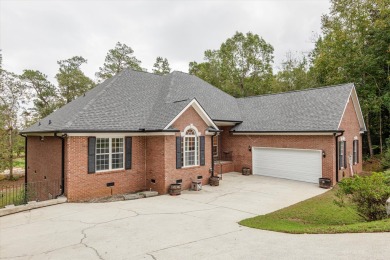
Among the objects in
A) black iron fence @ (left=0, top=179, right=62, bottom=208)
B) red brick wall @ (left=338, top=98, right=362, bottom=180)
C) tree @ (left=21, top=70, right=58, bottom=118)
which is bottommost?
black iron fence @ (left=0, top=179, right=62, bottom=208)

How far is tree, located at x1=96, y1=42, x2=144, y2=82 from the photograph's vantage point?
4138 centimetres

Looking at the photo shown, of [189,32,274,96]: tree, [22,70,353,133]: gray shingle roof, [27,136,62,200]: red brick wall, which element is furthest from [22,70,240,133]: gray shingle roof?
[189,32,274,96]: tree

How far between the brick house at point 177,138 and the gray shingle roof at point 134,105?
0.07 m

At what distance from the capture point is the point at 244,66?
137 ft

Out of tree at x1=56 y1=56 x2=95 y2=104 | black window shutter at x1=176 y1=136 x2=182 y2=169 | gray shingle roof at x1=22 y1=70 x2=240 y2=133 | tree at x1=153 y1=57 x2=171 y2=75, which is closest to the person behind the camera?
gray shingle roof at x1=22 y1=70 x2=240 y2=133

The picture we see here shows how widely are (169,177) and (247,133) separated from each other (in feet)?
28.3

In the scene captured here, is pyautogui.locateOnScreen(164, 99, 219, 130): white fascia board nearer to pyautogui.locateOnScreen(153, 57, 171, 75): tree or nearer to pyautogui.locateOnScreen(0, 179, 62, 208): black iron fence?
pyautogui.locateOnScreen(0, 179, 62, 208): black iron fence

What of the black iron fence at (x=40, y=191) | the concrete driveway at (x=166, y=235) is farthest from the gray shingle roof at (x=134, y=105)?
the concrete driveway at (x=166, y=235)

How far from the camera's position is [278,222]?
8844 millimetres

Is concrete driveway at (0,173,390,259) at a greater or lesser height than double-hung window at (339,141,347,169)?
lesser

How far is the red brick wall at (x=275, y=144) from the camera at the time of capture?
625 inches

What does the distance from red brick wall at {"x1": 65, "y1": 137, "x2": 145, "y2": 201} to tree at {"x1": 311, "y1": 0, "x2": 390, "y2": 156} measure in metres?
23.1

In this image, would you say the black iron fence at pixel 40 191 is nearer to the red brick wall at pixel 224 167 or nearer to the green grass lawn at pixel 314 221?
the green grass lawn at pixel 314 221

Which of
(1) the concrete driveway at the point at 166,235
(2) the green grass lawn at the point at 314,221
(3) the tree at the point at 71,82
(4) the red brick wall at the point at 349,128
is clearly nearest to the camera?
(1) the concrete driveway at the point at 166,235
